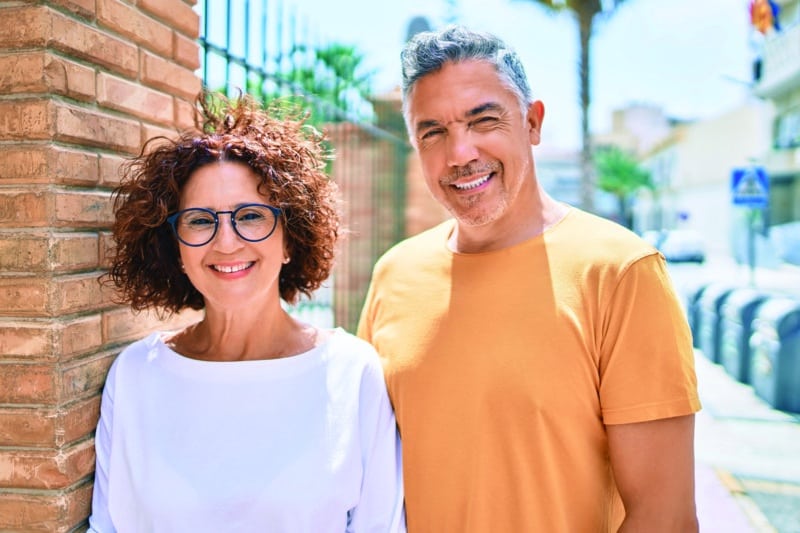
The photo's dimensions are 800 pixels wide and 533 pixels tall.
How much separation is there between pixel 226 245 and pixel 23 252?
0.48 metres

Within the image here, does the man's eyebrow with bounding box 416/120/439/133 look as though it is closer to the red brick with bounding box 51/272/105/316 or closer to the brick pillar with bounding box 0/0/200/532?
the brick pillar with bounding box 0/0/200/532

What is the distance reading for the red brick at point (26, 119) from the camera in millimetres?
1601

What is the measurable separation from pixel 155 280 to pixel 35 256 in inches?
16.4

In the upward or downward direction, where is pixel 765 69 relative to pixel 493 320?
upward

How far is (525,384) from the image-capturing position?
180 centimetres

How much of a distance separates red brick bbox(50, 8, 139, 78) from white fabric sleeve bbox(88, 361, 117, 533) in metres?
0.86

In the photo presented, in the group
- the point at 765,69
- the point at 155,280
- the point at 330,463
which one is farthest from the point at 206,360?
the point at 765,69

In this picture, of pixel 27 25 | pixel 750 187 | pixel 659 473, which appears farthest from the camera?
pixel 750 187

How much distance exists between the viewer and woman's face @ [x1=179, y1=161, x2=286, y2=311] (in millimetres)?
1850

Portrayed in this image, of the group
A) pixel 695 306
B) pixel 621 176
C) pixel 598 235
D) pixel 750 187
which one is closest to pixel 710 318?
pixel 695 306

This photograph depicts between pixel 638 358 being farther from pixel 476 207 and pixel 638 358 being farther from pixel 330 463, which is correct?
Result: pixel 330 463

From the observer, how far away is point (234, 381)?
6.14 feet

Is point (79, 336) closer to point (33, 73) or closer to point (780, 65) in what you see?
point (33, 73)

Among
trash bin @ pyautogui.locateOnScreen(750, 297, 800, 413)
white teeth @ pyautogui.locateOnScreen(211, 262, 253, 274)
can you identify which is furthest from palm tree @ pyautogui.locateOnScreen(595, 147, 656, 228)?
white teeth @ pyautogui.locateOnScreen(211, 262, 253, 274)
